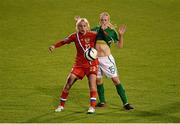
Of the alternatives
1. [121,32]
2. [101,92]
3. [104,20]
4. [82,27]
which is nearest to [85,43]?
[82,27]

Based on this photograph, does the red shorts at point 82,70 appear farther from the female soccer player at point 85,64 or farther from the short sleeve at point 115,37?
the short sleeve at point 115,37

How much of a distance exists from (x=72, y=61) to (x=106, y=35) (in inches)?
239

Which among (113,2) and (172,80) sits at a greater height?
(113,2)

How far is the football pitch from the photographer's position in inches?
603

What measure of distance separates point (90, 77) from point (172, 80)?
13.4ft

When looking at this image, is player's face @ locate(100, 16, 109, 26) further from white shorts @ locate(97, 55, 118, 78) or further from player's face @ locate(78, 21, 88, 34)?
white shorts @ locate(97, 55, 118, 78)

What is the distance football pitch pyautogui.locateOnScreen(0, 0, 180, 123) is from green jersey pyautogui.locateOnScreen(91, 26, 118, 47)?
1.63 meters

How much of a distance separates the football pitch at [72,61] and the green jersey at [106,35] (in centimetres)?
163

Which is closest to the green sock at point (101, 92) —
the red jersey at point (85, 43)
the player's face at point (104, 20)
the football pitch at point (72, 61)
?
the football pitch at point (72, 61)

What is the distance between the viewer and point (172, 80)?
1864 cm

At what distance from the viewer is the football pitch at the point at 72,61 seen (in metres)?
15.3

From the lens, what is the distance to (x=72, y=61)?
21406 mm

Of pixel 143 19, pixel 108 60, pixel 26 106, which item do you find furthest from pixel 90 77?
pixel 143 19

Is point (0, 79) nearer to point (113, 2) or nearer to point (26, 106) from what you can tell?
point (26, 106)
